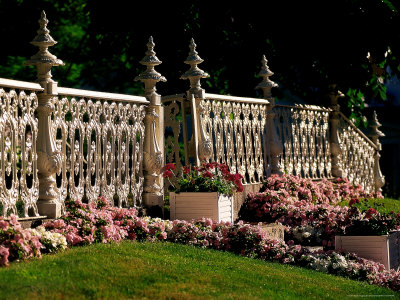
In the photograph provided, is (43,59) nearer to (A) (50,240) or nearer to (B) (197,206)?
(A) (50,240)

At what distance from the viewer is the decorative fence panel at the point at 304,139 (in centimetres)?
1380

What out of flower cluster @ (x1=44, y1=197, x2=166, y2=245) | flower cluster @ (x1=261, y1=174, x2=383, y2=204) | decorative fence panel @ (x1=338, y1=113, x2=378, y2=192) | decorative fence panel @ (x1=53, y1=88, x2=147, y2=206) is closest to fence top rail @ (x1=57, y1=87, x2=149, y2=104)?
decorative fence panel @ (x1=53, y1=88, x2=147, y2=206)

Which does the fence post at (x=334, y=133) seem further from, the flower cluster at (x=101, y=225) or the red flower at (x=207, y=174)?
the flower cluster at (x=101, y=225)

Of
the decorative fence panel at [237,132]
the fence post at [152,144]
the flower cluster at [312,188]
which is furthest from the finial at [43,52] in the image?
the flower cluster at [312,188]

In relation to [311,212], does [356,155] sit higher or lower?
higher

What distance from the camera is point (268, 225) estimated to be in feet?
33.0

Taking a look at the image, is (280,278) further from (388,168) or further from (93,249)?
(388,168)

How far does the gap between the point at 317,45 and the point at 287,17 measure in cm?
92

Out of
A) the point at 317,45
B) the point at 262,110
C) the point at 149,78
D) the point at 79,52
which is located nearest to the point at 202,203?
the point at 149,78

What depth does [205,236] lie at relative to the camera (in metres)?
8.89

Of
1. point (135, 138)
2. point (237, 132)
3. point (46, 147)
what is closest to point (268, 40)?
point (237, 132)

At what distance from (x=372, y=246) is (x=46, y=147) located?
417 centimetres

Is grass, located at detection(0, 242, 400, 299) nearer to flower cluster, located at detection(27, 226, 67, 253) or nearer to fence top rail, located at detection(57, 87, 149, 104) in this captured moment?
flower cluster, located at detection(27, 226, 67, 253)

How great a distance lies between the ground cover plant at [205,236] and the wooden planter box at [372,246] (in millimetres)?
240
